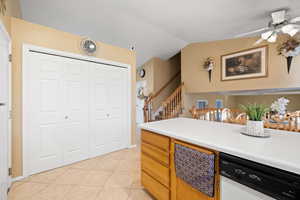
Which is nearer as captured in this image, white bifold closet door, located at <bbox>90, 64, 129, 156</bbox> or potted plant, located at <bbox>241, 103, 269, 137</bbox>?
potted plant, located at <bbox>241, 103, 269, 137</bbox>

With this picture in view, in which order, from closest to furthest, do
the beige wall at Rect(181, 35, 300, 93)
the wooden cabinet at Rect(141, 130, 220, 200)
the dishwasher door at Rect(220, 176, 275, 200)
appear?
the dishwasher door at Rect(220, 176, 275, 200), the wooden cabinet at Rect(141, 130, 220, 200), the beige wall at Rect(181, 35, 300, 93)

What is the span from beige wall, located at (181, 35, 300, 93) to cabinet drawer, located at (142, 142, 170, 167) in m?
3.80

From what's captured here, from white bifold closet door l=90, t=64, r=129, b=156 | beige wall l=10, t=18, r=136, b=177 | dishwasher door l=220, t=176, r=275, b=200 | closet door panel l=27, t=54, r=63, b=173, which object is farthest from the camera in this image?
white bifold closet door l=90, t=64, r=129, b=156

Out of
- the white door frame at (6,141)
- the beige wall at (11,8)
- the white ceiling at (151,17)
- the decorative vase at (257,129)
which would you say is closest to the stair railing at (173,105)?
the white ceiling at (151,17)

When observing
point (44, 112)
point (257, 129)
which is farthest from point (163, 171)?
point (44, 112)

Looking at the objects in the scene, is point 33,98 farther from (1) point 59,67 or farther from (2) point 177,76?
(2) point 177,76

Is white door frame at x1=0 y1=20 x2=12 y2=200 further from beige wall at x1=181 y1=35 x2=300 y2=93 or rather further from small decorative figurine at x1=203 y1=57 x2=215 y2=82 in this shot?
small decorative figurine at x1=203 y1=57 x2=215 y2=82

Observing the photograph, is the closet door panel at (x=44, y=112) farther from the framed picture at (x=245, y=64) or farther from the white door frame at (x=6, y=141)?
the framed picture at (x=245, y=64)

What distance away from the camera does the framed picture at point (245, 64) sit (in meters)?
3.71

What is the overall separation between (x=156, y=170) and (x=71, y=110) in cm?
190

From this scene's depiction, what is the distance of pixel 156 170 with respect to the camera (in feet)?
4.62

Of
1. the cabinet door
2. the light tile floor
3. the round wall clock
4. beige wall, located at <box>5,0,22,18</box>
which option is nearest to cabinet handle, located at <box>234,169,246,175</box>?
the cabinet door

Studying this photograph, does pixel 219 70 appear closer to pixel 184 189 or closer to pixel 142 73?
pixel 142 73

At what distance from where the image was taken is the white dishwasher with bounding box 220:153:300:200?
61cm
